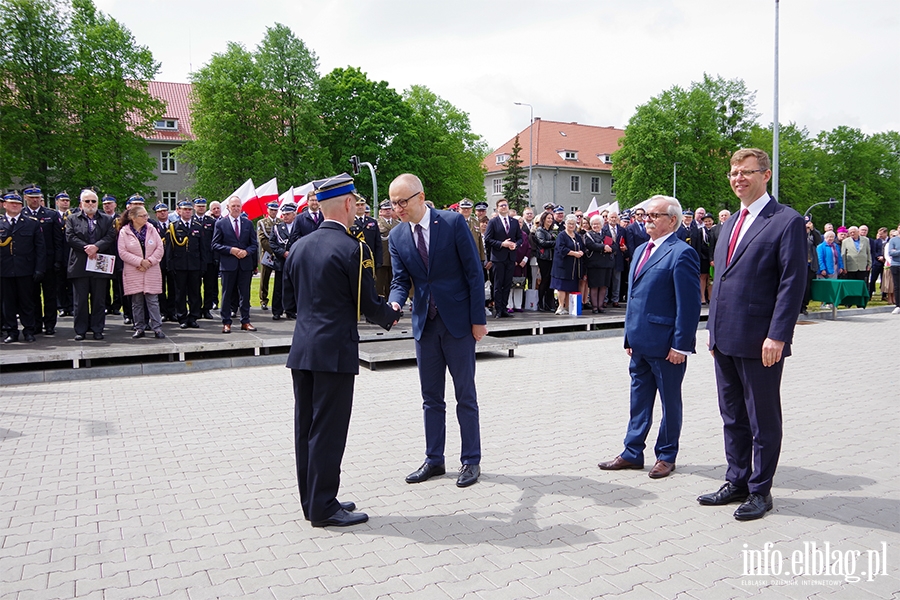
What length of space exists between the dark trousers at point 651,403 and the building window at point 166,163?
57218mm

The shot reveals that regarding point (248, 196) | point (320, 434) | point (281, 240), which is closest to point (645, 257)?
point (320, 434)

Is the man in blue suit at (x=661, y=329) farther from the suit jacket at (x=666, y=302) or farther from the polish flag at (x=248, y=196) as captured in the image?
the polish flag at (x=248, y=196)

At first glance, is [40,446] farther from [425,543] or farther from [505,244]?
[505,244]

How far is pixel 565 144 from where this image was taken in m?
78.2

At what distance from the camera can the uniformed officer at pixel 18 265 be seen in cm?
1059

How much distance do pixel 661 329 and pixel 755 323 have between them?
886mm

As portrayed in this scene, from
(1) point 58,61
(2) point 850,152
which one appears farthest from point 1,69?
(2) point 850,152

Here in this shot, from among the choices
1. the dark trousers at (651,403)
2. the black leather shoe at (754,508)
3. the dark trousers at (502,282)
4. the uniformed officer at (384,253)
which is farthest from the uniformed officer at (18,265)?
the black leather shoe at (754,508)

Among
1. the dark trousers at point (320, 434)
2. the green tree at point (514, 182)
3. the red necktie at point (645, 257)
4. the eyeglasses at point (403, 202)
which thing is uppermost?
the green tree at point (514, 182)

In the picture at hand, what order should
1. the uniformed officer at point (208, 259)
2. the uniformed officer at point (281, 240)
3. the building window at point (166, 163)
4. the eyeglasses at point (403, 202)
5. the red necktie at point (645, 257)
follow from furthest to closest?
1. the building window at point (166, 163)
2. the uniformed officer at point (281, 240)
3. the uniformed officer at point (208, 259)
4. the red necktie at point (645, 257)
5. the eyeglasses at point (403, 202)

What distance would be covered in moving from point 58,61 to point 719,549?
4061 cm

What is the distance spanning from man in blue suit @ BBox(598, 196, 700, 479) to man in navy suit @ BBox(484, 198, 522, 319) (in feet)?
28.6

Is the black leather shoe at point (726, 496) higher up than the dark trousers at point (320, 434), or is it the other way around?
the dark trousers at point (320, 434)

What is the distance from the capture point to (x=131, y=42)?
39.5 meters
